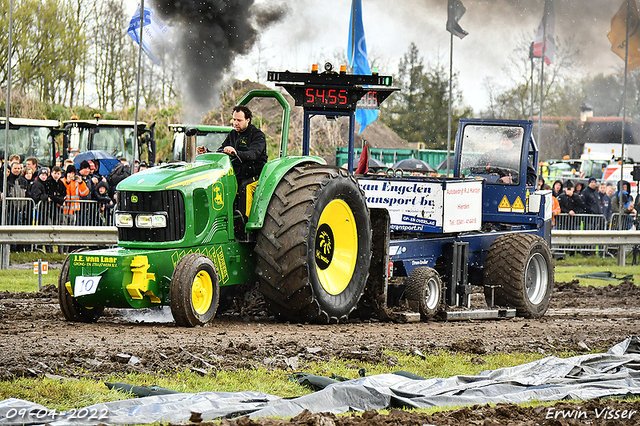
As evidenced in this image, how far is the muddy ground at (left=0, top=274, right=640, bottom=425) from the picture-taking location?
5823 mm

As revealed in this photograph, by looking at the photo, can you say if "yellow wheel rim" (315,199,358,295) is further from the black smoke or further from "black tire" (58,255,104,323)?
the black smoke

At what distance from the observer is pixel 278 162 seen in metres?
9.52

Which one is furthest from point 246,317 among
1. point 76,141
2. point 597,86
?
point 597,86

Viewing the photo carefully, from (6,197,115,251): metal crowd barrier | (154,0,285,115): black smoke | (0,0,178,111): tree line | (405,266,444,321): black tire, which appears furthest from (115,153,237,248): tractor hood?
(0,0,178,111): tree line

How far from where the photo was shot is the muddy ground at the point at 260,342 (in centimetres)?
582

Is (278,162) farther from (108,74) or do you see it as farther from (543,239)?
(108,74)

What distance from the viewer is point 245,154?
931 centimetres

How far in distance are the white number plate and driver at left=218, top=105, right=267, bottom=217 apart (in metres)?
1.78

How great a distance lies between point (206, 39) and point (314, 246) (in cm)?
571

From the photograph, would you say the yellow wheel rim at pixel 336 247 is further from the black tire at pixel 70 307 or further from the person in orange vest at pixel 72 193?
the person in orange vest at pixel 72 193

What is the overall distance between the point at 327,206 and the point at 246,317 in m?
1.61

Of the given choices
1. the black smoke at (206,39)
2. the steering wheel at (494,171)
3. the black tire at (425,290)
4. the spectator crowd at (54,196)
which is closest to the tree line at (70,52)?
the spectator crowd at (54,196)

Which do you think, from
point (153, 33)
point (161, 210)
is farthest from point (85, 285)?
point (153, 33)

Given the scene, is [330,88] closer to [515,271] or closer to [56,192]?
[515,271]
